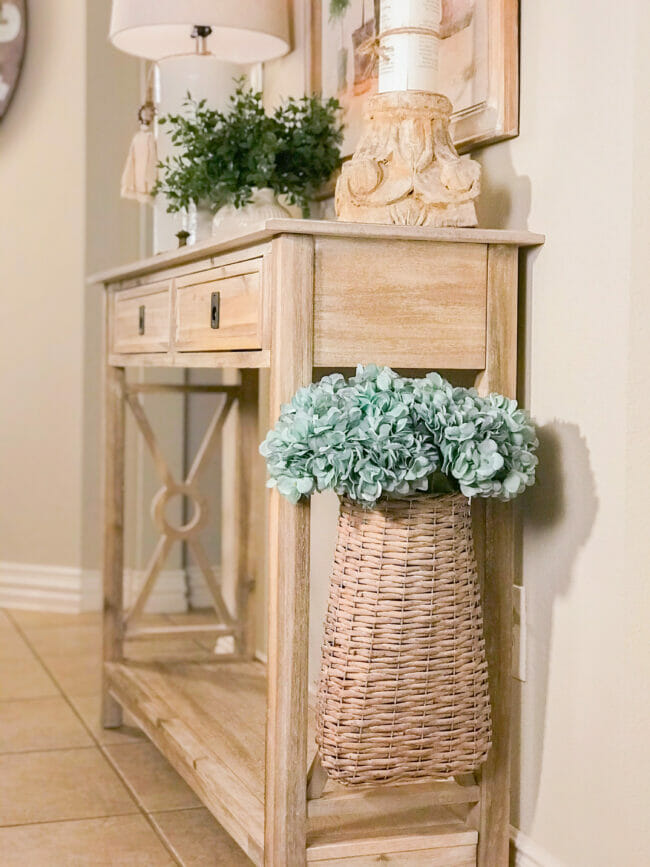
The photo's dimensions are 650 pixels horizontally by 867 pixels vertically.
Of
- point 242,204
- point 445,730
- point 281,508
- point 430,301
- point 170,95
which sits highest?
point 170,95

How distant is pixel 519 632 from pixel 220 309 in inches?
27.2

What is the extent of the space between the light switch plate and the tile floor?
1.93 ft

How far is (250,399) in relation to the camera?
288 cm

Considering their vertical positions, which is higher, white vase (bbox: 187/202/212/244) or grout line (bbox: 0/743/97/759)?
white vase (bbox: 187/202/212/244)

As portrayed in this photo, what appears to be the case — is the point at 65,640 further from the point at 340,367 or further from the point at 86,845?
the point at 340,367

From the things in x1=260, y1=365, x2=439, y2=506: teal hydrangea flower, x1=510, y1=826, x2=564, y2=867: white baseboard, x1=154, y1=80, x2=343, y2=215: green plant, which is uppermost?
x1=154, y1=80, x2=343, y2=215: green plant

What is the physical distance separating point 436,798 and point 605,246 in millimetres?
836

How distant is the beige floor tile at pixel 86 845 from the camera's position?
1981 mm

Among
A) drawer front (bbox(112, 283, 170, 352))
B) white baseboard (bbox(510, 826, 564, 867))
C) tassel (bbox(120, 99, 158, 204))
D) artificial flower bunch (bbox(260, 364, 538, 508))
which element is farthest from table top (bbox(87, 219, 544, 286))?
white baseboard (bbox(510, 826, 564, 867))

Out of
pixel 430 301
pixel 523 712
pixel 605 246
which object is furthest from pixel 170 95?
pixel 523 712

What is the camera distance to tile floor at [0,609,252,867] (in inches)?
79.7

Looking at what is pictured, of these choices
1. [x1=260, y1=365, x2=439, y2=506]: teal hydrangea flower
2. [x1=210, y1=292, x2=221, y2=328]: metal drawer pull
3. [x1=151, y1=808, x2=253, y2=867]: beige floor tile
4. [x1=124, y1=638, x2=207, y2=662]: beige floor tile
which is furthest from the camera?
[x1=124, y1=638, x2=207, y2=662]: beige floor tile

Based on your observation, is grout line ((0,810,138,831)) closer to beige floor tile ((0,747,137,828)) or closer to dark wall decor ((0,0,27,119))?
beige floor tile ((0,747,137,828))

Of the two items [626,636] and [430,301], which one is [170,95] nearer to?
[430,301]
